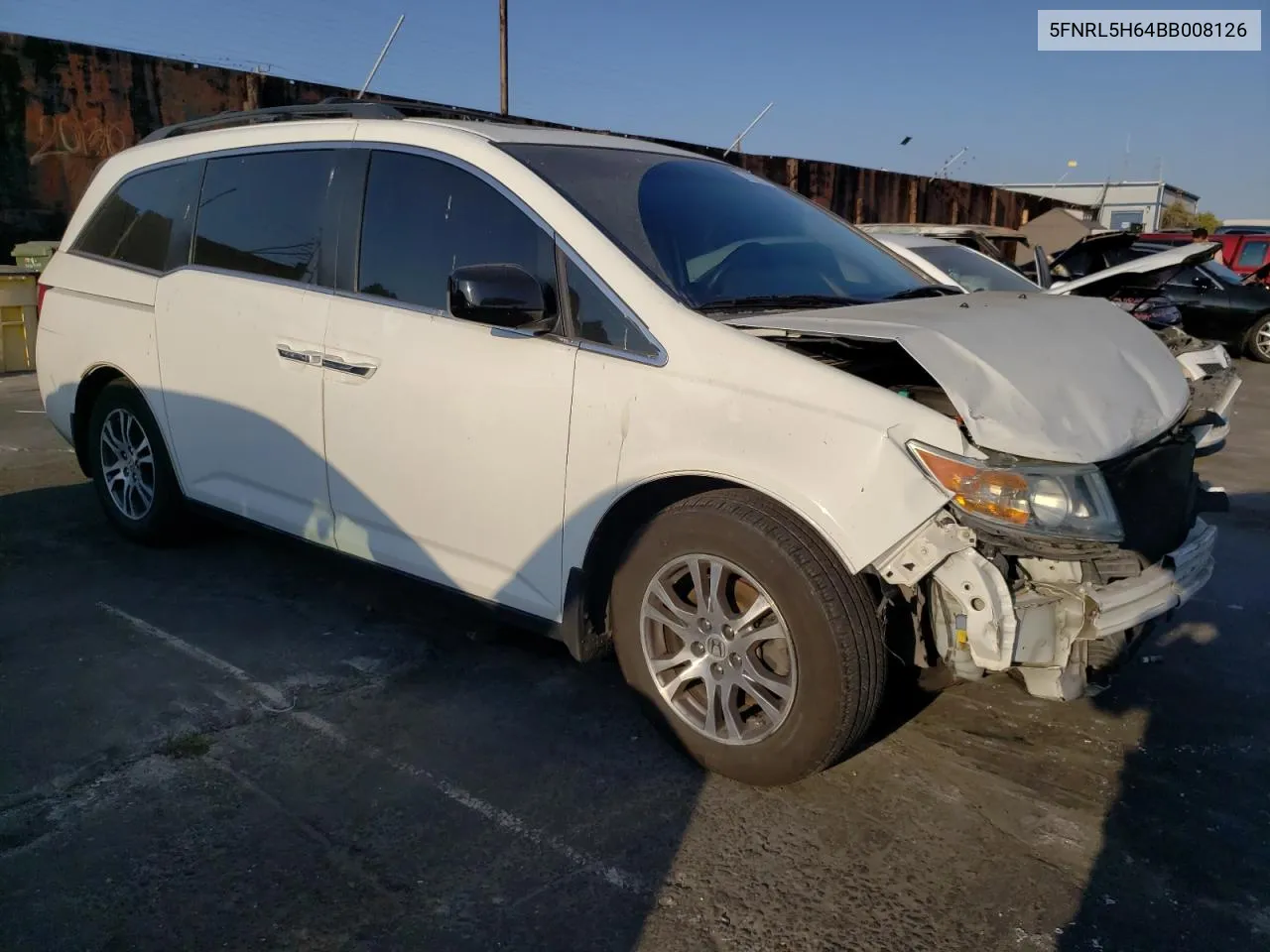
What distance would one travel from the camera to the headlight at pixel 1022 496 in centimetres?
261

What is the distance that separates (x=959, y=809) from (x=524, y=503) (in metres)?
1.61

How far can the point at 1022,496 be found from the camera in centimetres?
262

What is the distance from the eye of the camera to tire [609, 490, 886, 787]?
8.97 feet

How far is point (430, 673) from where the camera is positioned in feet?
12.5

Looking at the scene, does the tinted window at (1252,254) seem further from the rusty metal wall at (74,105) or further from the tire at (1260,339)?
the rusty metal wall at (74,105)

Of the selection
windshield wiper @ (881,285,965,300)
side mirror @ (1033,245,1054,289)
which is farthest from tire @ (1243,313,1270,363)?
windshield wiper @ (881,285,965,300)

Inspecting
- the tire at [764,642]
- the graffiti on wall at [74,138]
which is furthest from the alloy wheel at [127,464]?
the graffiti on wall at [74,138]

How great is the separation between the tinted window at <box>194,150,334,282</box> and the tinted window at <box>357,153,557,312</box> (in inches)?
13.1

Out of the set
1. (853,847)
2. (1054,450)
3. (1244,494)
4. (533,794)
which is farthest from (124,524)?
(1244,494)

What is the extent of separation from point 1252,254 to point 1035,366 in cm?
1923

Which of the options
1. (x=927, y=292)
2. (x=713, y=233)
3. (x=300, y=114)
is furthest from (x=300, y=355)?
(x=927, y=292)

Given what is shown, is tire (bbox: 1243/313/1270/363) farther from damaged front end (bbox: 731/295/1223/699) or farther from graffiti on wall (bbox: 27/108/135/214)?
graffiti on wall (bbox: 27/108/135/214)

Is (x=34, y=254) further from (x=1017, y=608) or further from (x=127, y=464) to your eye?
(x=1017, y=608)

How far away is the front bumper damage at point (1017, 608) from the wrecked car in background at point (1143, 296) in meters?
1.05
